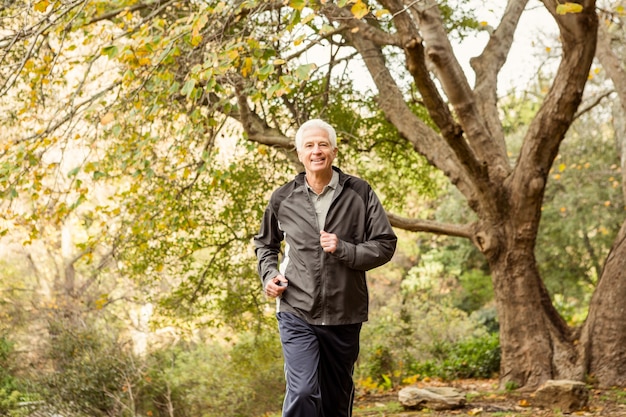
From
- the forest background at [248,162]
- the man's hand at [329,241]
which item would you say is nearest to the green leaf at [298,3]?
the forest background at [248,162]

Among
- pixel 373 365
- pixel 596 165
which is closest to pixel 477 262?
pixel 596 165

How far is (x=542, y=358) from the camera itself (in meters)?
8.60

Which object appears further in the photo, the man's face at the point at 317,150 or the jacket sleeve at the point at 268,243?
the jacket sleeve at the point at 268,243

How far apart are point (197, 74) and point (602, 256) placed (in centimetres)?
1629

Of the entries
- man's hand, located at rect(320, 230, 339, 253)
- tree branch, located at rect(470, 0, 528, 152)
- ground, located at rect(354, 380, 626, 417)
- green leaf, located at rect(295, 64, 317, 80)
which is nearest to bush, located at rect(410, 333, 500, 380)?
ground, located at rect(354, 380, 626, 417)

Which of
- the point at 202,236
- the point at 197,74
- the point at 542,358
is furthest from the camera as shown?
the point at 202,236

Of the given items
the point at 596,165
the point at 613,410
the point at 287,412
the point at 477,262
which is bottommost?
the point at 613,410

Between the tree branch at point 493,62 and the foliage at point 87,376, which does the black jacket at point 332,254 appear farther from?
the tree branch at point 493,62

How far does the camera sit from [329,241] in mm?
3711

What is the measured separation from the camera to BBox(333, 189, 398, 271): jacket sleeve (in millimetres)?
3740

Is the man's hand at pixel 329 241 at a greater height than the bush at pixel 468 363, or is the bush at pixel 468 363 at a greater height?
the man's hand at pixel 329 241

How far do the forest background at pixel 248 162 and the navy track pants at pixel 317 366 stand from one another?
212 centimetres

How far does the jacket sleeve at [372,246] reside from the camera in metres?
3.74

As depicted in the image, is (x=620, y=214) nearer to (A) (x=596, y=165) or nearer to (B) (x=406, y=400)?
(A) (x=596, y=165)
